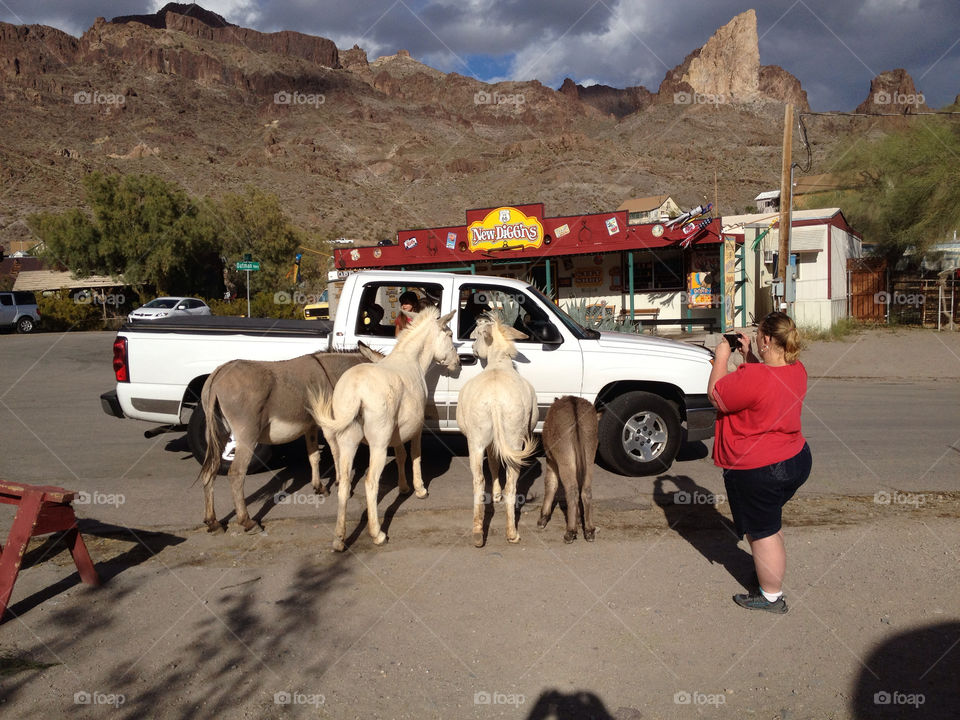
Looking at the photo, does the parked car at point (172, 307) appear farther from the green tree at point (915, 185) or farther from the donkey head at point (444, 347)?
the green tree at point (915, 185)

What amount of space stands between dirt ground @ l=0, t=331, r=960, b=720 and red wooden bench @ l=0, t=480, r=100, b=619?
25 cm

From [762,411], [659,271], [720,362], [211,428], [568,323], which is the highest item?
[659,271]

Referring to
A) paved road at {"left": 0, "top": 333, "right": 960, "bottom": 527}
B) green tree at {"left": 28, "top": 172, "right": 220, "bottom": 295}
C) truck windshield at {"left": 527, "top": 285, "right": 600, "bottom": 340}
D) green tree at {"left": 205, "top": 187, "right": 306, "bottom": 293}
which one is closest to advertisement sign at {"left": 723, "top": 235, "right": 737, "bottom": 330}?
paved road at {"left": 0, "top": 333, "right": 960, "bottom": 527}

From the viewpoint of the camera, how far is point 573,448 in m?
5.58

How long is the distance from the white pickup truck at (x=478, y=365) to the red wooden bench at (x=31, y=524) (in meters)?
2.57

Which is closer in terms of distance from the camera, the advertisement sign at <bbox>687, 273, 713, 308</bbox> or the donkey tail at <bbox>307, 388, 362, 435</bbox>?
the donkey tail at <bbox>307, 388, 362, 435</bbox>

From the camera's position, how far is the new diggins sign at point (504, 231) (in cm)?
2634

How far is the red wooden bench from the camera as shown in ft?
13.8

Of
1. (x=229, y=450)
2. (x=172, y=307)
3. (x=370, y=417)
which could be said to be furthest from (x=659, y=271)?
(x=370, y=417)

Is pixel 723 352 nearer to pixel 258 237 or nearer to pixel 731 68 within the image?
pixel 258 237

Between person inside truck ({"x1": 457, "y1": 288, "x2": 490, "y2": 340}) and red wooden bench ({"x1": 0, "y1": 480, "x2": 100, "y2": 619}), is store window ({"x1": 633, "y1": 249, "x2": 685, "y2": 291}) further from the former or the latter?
red wooden bench ({"x1": 0, "y1": 480, "x2": 100, "y2": 619})

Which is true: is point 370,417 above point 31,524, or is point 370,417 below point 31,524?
above

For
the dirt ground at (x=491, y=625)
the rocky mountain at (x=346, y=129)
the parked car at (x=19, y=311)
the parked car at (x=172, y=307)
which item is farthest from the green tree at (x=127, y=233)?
the dirt ground at (x=491, y=625)

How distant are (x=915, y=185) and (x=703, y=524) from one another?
26.4 metres
